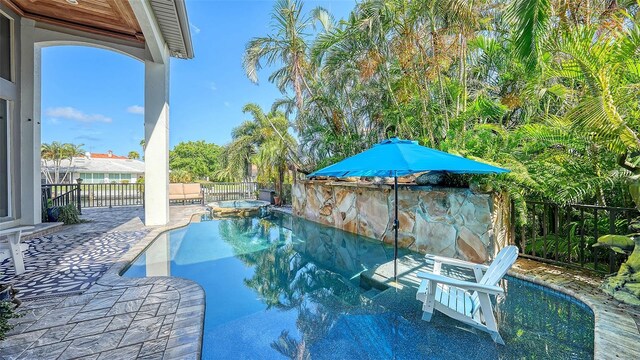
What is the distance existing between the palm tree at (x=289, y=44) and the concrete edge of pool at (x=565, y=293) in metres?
6.68

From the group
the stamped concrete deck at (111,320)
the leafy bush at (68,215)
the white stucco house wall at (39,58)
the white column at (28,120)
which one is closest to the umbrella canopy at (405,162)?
the stamped concrete deck at (111,320)

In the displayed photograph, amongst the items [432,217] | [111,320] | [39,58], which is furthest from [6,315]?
[39,58]

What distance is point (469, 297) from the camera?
319cm

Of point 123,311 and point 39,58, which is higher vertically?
point 39,58

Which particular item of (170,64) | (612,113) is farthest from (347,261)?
(170,64)

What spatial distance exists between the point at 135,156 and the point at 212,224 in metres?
58.7

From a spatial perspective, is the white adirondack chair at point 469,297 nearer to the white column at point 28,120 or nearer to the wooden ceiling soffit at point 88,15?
the wooden ceiling soffit at point 88,15

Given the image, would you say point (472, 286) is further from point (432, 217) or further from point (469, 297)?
point (432, 217)

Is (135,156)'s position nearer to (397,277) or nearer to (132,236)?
(132,236)

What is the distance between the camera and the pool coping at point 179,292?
240 centimetres

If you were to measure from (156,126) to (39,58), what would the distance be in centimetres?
317

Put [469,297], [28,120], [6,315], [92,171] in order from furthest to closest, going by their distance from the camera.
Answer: [92,171], [28,120], [469,297], [6,315]

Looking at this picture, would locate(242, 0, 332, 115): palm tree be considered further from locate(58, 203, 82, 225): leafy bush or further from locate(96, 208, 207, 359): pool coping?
locate(58, 203, 82, 225): leafy bush

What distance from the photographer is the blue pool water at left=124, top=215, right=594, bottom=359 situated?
2562 millimetres
